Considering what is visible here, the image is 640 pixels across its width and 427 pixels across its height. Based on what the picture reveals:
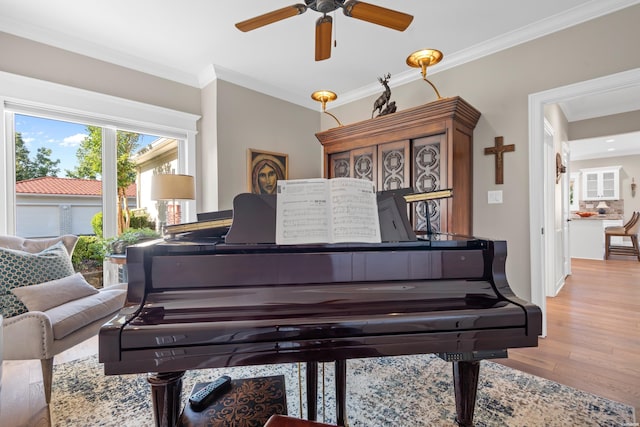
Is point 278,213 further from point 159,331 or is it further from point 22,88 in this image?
point 22,88

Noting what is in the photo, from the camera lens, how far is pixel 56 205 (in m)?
2.71

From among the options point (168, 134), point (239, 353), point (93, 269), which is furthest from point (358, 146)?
point (93, 269)

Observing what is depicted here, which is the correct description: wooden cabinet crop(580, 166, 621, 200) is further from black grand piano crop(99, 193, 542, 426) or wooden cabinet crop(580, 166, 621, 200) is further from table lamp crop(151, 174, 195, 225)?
table lamp crop(151, 174, 195, 225)

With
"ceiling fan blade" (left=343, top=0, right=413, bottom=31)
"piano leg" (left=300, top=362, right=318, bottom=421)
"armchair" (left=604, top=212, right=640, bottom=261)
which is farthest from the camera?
"armchair" (left=604, top=212, right=640, bottom=261)

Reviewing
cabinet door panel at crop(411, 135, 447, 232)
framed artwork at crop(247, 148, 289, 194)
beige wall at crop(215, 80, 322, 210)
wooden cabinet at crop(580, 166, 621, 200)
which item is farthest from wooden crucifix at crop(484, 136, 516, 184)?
wooden cabinet at crop(580, 166, 621, 200)

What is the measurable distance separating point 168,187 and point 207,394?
80.6 inches

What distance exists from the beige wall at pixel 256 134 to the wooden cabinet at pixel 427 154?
0.92 metres

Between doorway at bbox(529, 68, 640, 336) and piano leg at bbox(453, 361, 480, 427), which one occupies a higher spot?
doorway at bbox(529, 68, 640, 336)

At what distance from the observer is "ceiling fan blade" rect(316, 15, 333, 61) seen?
1731 mm

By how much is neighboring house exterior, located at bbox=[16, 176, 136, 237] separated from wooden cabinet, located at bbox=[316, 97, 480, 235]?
275 cm

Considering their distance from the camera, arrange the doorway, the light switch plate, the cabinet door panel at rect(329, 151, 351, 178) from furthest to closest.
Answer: the cabinet door panel at rect(329, 151, 351, 178)
the light switch plate
the doorway

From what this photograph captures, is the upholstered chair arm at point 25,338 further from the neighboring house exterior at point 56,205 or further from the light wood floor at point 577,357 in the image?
the neighboring house exterior at point 56,205

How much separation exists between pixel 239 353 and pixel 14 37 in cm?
333

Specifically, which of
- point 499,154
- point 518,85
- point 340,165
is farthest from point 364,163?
point 518,85
